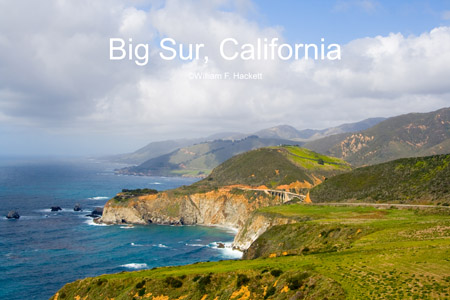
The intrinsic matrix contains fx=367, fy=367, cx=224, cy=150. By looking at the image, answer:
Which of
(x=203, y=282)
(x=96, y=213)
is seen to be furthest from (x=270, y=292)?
(x=96, y=213)

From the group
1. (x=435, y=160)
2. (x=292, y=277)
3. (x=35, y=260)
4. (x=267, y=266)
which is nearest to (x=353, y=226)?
(x=267, y=266)

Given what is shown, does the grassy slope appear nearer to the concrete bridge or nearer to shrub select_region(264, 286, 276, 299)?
shrub select_region(264, 286, 276, 299)

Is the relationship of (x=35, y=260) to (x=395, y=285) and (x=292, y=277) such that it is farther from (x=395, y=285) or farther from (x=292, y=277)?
(x=395, y=285)

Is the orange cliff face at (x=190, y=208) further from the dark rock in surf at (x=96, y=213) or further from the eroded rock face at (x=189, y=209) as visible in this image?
the dark rock in surf at (x=96, y=213)

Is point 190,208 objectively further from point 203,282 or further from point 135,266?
point 203,282

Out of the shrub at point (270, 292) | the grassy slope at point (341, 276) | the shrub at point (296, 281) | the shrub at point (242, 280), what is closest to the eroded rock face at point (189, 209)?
the grassy slope at point (341, 276)
